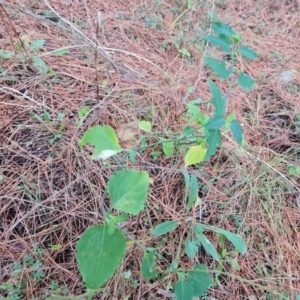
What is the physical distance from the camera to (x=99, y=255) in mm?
590

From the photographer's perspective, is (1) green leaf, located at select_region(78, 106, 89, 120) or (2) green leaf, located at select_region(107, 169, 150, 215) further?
(1) green leaf, located at select_region(78, 106, 89, 120)

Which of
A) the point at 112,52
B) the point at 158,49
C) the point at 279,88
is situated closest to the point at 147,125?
the point at 112,52

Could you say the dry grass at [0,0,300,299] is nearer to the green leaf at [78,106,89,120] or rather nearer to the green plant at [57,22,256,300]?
the green leaf at [78,106,89,120]

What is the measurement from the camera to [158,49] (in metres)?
1.75

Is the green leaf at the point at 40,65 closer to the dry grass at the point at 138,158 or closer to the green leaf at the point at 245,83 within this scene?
the dry grass at the point at 138,158

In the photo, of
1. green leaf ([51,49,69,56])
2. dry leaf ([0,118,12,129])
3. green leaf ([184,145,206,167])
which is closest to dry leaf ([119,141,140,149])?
green leaf ([184,145,206,167])

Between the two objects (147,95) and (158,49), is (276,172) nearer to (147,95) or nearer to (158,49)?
(147,95)

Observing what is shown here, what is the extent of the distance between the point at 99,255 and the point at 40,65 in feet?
3.41

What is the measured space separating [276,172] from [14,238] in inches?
39.3

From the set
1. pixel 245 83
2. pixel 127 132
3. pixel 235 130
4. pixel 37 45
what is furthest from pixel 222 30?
pixel 37 45

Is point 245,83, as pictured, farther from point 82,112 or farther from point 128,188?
point 82,112

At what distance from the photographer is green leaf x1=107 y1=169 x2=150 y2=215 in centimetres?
63

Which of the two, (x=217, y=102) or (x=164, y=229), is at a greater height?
(x=217, y=102)

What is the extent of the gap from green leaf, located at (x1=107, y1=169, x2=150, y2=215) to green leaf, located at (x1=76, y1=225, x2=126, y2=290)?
2.3 inches
